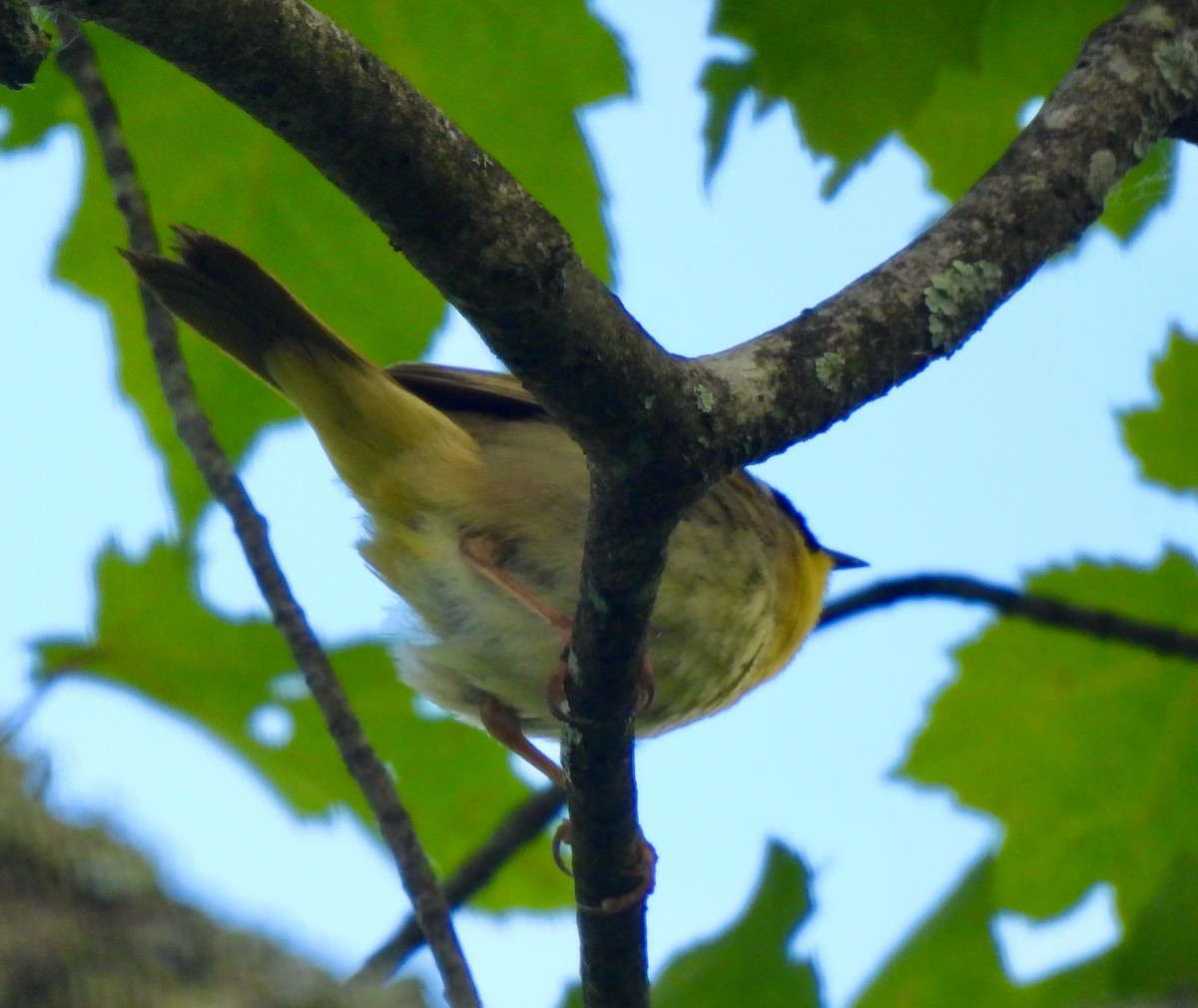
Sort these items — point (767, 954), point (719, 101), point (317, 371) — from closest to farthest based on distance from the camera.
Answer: point (767, 954) → point (719, 101) → point (317, 371)

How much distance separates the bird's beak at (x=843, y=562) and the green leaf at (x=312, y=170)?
2138mm

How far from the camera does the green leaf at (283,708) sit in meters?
3.46

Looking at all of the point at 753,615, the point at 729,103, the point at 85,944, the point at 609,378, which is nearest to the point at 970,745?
the point at 753,615

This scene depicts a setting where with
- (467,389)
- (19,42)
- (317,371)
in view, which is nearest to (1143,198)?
(467,389)

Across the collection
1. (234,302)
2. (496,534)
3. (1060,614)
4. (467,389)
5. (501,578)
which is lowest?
(1060,614)

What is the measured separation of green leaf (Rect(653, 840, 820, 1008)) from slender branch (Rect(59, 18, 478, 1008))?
0.93 meters

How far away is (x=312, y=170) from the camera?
3.29 meters

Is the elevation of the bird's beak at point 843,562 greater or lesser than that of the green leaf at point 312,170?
greater

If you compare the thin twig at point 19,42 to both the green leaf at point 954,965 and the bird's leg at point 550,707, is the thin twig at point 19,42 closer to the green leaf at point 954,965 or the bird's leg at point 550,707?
the bird's leg at point 550,707

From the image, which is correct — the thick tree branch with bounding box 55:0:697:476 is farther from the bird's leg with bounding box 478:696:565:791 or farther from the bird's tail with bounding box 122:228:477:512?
the bird's leg with bounding box 478:696:565:791

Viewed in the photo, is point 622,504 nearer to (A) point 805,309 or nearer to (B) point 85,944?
(A) point 805,309

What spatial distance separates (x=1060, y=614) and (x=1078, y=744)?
0.37 m

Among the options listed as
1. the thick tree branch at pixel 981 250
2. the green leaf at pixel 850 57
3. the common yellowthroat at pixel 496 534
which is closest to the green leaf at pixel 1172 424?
the thick tree branch at pixel 981 250

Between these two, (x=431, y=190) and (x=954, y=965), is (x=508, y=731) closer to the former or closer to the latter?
(x=954, y=965)
